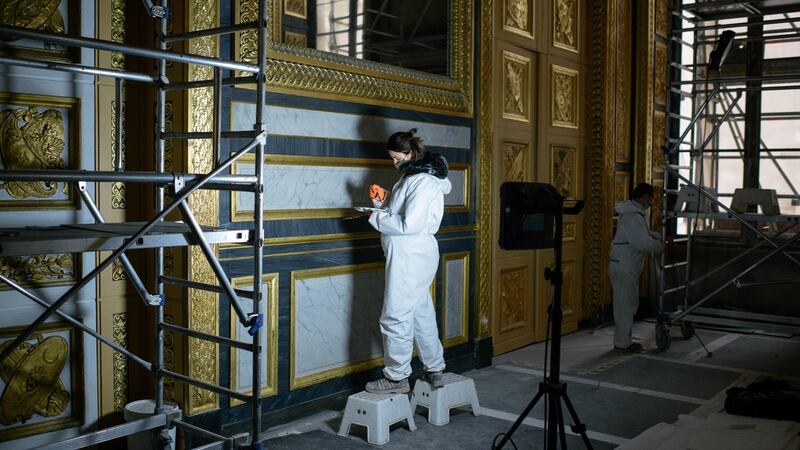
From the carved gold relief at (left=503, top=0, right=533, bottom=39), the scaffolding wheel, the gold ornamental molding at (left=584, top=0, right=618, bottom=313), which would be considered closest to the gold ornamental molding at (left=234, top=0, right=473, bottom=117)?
the carved gold relief at (left=503, top=0, right=533, bottom=39)

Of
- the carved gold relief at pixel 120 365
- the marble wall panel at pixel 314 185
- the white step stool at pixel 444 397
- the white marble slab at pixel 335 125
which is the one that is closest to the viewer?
the carved gold relief at pixel 120 365

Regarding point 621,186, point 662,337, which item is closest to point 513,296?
point 662,337

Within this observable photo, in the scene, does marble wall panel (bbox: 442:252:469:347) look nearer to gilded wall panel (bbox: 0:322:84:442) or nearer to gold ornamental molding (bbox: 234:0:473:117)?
gold ornamental molding (bbox: 234:0:473:117)

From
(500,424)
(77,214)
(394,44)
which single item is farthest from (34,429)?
(394,44)

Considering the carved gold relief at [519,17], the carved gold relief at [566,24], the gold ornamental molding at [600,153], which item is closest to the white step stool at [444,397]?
the carved gold relief at [519,17]

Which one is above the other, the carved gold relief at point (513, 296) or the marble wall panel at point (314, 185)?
the marble wall panel at point (314, 185)

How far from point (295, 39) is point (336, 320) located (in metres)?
1.54

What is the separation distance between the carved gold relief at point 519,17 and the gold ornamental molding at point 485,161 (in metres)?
0.45

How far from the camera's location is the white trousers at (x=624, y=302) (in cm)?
624

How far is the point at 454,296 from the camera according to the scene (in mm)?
5301

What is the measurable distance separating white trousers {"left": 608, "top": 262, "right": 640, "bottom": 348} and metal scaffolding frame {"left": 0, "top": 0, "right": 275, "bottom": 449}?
3.83 meters

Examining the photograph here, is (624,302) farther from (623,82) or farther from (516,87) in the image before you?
(623,82)

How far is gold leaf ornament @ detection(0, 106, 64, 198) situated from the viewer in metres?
3.18

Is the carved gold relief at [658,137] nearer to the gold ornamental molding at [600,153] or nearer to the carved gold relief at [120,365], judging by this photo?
the gold ornamental molding at [600,153]
